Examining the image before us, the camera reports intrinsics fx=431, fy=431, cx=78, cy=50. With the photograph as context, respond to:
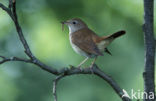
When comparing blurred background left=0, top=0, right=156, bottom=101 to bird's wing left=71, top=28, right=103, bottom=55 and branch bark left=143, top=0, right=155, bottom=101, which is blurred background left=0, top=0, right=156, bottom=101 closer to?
bird's wing left=71, top=28, right=103, bottom=55

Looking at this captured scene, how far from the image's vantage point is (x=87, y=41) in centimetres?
477

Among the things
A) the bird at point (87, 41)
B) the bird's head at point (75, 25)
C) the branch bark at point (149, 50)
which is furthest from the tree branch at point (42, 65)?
the bird's head at point (75, 25)

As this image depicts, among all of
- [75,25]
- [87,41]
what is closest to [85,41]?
[87,41]

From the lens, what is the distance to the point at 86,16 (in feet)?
17.1

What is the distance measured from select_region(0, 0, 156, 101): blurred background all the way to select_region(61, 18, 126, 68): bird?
0.15 metres

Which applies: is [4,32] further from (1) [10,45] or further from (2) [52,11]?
(2) [52,11]

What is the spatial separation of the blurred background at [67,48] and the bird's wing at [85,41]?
0.18 metres

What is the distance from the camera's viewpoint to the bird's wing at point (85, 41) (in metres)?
4.53

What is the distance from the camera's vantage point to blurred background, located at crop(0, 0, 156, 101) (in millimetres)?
5031

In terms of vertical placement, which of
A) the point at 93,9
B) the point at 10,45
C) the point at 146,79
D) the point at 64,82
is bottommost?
the point at 64,82

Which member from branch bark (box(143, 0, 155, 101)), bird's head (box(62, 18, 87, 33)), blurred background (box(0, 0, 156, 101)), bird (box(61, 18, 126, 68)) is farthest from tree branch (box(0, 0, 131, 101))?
bird's head (box(62, 18, 87, 33))

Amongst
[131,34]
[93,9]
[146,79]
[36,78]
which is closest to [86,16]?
[93,9]

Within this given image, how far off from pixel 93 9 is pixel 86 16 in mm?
152

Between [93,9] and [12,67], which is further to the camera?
[12,67]
